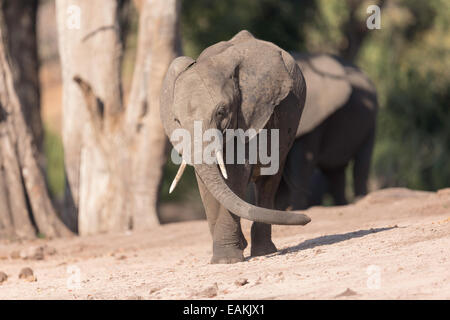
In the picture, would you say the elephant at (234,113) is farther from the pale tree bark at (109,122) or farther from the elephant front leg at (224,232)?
the pale tree bark at (109,122)

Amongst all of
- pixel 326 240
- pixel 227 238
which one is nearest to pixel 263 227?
pixel 227 238

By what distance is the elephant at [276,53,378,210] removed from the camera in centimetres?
1030

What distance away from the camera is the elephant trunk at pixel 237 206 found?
560 cm

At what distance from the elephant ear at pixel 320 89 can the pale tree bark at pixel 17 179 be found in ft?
9.81

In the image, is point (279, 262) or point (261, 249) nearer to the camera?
point (279, 262)

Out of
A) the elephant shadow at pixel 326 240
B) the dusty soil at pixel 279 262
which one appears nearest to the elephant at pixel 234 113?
the elephant shadow at pixel 326 240

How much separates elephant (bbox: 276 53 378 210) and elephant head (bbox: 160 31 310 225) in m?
3.18

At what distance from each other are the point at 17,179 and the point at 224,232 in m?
4.30

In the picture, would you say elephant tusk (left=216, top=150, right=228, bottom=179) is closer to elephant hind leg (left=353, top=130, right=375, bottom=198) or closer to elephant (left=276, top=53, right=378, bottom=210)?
elephant (left=276, top=53, right=378, bottom=210)

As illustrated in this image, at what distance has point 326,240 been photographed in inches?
277

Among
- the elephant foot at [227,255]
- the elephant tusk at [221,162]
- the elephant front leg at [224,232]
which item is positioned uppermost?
the elephant tusk at [221,162]

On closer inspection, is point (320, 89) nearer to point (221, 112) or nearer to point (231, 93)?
point (231, 93)

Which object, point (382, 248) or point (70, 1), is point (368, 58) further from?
point (382, 248)
